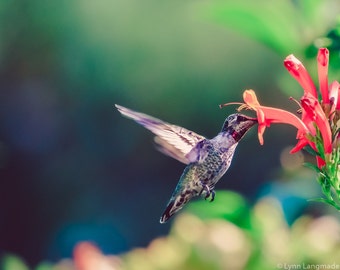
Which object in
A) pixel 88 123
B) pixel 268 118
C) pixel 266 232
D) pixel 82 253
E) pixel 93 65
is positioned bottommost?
pixel 82 253

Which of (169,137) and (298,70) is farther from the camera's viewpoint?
(169,137)

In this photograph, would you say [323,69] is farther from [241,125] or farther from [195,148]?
[195,148]

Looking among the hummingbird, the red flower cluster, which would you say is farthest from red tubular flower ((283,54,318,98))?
the hummingbird

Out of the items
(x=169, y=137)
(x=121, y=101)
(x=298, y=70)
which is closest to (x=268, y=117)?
(x=298, y=70)

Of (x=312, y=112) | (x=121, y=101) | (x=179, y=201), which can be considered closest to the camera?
(x=312, y=112)

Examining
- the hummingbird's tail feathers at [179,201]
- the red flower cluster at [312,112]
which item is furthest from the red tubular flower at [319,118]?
the hummingbird's tail feathers at [179,201]

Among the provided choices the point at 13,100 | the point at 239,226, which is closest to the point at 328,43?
the point at 239,226

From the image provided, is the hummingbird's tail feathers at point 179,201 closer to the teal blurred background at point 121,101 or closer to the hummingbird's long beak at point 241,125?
the hummingbird's long beak at point 241,125

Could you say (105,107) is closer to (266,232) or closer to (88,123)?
(88,123)
